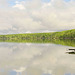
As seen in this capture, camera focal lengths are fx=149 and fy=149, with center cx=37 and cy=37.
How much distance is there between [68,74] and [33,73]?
5688mm

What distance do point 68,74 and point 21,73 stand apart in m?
7.66

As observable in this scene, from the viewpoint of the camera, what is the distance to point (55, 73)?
2442 cm

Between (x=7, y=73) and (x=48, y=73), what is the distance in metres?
6.89

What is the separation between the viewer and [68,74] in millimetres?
23844

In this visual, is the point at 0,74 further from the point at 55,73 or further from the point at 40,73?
the point at 55,73

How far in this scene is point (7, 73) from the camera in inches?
989

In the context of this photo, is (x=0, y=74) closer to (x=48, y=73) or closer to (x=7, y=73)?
(x=7, y=73)

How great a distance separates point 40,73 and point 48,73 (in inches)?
52.7

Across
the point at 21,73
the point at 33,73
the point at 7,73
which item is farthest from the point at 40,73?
the point at 7,73

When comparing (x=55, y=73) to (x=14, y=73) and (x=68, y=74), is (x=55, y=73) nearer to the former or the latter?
(x=68, y=74)


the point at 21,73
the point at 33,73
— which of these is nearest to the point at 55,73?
the point at 33,73

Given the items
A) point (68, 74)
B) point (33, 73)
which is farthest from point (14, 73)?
point (68, 74)

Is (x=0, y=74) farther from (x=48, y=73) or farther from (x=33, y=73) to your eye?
(x=48, y=73)

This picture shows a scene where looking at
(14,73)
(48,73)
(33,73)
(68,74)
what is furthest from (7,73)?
(68,74)
